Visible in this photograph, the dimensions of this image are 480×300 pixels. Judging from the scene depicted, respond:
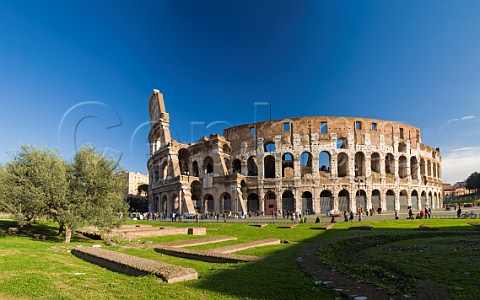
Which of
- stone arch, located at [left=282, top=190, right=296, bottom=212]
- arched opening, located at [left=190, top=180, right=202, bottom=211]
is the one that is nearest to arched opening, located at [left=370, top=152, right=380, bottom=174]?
stone arch, located at [left=282, top=190, right=296, bottom=212]

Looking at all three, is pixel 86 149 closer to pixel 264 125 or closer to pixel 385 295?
pixel 385 295

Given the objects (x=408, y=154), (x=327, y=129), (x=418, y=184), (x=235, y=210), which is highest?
(x=327, y=129)

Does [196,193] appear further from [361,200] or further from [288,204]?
[361,200]

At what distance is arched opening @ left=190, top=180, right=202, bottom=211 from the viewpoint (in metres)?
47.3

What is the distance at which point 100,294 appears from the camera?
21.1 ft

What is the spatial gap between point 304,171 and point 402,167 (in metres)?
14.9

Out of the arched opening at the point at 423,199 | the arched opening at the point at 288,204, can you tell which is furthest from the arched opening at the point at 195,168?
the arched opening at the point at 423,199

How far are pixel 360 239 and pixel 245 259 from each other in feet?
25.9

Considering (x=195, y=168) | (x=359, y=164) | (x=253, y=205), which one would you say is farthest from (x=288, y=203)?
(x=195, y=168)

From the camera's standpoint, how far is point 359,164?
46875 mm

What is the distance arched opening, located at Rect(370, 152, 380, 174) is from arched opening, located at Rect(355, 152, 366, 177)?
1762 millimetres

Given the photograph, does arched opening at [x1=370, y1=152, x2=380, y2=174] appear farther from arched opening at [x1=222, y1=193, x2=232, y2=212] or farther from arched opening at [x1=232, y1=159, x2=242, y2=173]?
arched opening at [x1=222, y1=193, x2=232, y2=212]

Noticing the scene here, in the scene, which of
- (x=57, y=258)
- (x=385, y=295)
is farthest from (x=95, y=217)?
(x=385, y=295)

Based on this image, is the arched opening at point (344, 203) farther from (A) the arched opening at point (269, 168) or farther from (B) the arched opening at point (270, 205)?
(A) the arched opening at point (269, 168)
